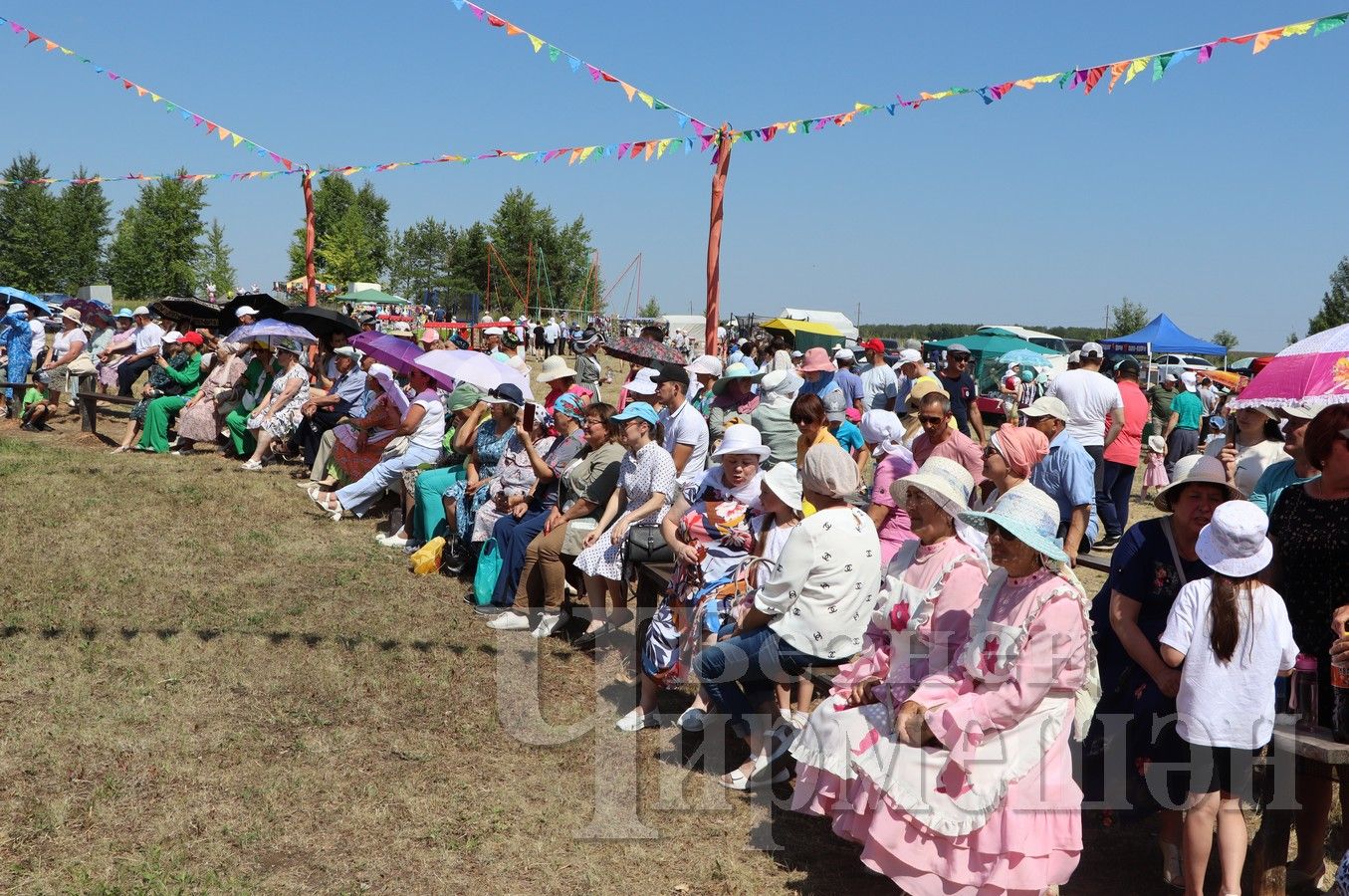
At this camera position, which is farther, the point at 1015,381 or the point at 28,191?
the point at 28,191

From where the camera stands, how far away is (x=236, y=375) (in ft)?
41.6

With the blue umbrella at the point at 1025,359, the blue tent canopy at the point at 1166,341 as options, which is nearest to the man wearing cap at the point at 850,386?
the blue umbrella at the point at 1025,359

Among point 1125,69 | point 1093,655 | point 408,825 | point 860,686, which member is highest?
point 1125,69

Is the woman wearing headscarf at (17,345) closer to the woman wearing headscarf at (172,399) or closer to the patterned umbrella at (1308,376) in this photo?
the woman wearing headscarf at (172,399)

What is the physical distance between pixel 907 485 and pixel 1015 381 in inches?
505

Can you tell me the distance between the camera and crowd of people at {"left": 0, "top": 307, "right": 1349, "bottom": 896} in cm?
358

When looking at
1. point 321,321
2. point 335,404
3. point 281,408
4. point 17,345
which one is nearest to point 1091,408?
point 335,404

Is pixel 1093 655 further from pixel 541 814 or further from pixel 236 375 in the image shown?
pixel 236 375

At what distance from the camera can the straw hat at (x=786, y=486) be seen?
16.4 feet

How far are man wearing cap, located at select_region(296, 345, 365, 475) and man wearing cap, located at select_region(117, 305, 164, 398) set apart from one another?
3890 mm

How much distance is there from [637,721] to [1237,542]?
9.95 ft

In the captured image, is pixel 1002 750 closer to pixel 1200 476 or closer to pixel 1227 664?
pixel 1227 664

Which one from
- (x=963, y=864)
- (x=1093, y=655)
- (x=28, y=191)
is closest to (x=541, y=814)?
(x=963, y=864)

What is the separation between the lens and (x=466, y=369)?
29.7 feet
